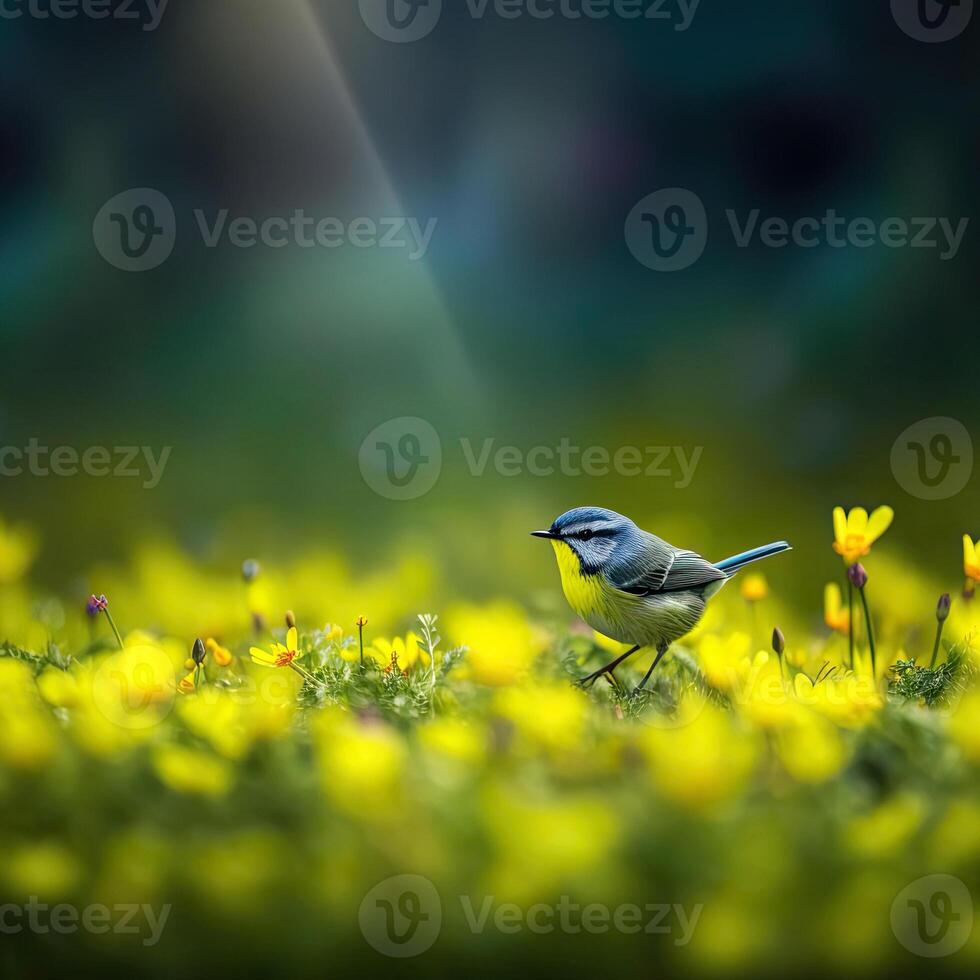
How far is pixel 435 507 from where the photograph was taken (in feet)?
5.19

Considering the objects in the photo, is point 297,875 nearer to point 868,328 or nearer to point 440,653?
point 440,653

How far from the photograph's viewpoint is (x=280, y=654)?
87cm

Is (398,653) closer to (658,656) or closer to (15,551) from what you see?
(658,656)

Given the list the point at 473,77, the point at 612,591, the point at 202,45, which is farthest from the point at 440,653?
the point at 202,45

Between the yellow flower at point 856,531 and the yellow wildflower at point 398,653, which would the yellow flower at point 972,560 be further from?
the yellow wildflower at point 398,653

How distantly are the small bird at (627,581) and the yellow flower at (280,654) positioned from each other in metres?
0.28

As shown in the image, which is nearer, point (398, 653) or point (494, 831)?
point (494, 831)

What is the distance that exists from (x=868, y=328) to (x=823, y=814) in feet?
3.77

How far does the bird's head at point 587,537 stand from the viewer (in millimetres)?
973

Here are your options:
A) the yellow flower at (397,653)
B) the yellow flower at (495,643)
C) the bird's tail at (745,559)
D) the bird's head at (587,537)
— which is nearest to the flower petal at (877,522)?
the bird's tail at (745,559)

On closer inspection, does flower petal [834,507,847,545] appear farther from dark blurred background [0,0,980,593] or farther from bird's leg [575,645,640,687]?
dark blurred background [0,0,980,593]

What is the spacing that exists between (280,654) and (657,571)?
39cm

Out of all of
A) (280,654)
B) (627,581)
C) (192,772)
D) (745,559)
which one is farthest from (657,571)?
(192,772)

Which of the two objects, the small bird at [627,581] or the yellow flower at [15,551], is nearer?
the small bird at [627,581]
